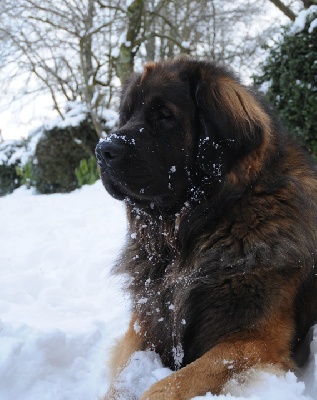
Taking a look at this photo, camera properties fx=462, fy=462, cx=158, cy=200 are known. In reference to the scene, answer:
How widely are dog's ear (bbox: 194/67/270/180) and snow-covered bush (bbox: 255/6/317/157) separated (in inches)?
155

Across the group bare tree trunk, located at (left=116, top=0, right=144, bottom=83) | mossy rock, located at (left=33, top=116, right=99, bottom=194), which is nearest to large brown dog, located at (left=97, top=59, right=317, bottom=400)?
bare tree trunk, located at (left=116, top=0, right=144, bottom=83)

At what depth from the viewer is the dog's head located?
2482mm

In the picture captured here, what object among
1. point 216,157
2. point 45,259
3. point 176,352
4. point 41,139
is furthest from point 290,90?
point 41,139

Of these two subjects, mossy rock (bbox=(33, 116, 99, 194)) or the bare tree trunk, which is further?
mossy rock (bbox=(33, 116, 99, 194))

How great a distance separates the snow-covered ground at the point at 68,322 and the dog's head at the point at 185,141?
827 mm

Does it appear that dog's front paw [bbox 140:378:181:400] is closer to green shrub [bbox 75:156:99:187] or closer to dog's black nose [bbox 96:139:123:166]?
dog's black nose [bbox 96:139:123:166]

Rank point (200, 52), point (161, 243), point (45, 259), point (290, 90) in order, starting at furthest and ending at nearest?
point (200, 52)
point (290, 90)
point (45, 259)
point (161, 243)

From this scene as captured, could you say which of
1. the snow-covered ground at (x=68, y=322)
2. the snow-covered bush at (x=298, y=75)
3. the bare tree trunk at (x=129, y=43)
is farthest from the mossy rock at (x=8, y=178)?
the snow-covered bush at (x=298, y=75)

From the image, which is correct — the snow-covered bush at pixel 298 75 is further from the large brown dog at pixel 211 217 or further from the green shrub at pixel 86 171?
the green shrub at pixel 86 171

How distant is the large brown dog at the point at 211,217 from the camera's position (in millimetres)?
2211

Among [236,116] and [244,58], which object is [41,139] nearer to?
[244,58]

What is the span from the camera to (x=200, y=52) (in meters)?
16.3

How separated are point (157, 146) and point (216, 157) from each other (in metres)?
0.33

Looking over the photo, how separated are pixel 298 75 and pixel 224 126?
431cm
